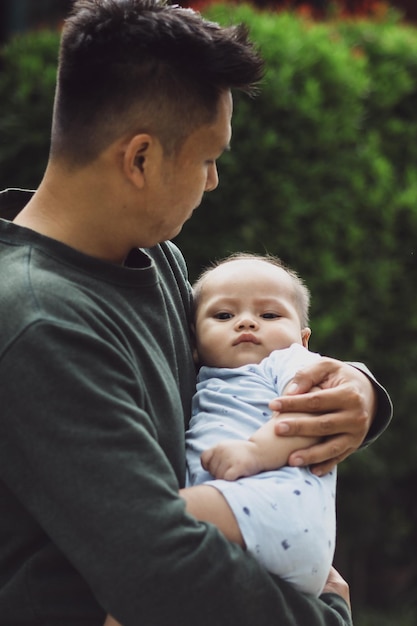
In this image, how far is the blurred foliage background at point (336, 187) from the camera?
206 inches

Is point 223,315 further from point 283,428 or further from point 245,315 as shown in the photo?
point 283,428

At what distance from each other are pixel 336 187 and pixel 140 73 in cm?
353

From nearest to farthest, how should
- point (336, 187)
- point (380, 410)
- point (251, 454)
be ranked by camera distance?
point (251, 454) < point (380, 410) < point (336, 187)

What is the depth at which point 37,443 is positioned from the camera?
6.41ft

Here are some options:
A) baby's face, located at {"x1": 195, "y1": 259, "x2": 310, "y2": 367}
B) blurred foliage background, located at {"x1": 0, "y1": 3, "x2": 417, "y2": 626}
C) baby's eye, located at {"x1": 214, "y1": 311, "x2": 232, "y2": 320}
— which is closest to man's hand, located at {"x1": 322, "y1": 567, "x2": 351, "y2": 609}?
baby's face, located at {"x1": 195, "y1": 259, "x2": 310, "y2": 367}

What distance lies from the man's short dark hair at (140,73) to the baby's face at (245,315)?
0.67 meters

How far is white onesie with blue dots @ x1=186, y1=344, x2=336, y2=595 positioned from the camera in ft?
7.19

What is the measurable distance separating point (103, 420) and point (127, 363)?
0.51 ft

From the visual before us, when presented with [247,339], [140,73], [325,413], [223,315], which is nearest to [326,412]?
[325,413]

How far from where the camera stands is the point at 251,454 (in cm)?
230

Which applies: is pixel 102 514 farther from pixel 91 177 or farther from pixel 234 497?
pixel 91 177

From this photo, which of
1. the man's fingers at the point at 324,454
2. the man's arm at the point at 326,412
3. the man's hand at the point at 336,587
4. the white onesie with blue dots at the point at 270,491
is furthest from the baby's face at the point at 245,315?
the man's hand at the point at 336,587

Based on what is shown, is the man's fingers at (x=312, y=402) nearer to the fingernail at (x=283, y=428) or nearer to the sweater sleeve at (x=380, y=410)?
the fingernail at (x=283, y=428)

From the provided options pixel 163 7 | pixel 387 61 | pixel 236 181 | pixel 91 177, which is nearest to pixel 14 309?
pixel 91 177
